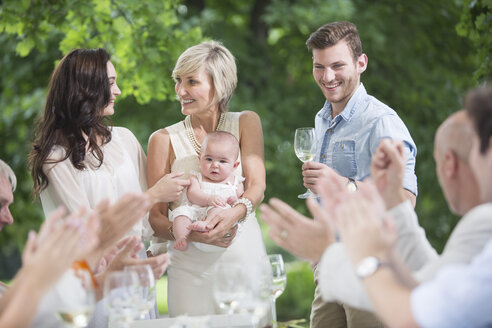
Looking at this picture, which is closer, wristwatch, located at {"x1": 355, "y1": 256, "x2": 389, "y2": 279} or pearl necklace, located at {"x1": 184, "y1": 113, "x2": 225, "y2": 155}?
wristwatch, located at {"x1": 355, "y1": 256, "x2": 389, "y2": 279}

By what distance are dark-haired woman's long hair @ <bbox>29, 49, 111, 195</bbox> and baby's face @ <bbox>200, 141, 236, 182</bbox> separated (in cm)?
54

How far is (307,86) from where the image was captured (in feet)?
26.1

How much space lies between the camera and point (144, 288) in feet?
6.64

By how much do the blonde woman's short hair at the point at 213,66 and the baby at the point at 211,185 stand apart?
253mm

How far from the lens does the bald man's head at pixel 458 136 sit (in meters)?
1.76

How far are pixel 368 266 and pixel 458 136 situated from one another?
0.49m

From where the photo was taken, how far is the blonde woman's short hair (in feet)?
10.6

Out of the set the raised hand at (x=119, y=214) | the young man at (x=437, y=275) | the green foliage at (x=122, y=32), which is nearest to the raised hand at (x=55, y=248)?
the raised hand at (x=119, y=214)

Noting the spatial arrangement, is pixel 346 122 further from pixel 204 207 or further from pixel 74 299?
pixel 74 299

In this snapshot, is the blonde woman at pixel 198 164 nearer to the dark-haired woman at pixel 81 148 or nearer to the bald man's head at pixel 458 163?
the dark-haired woman at pixel 81 148

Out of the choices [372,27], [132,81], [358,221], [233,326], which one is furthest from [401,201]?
[372,27]

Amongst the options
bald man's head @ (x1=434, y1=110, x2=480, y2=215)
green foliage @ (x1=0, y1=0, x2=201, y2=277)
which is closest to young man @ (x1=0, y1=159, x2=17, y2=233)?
bald man's head @ (x1=434, y1=110, x2=480, y2=215)

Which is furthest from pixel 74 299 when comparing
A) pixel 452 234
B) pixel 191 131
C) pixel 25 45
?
pixel 25 45

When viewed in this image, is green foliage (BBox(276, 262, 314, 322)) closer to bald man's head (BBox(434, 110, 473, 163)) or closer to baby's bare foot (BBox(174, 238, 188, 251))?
baby's bare foot (BBox(174, 238, 188, 251))
